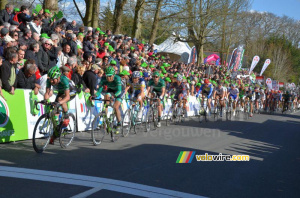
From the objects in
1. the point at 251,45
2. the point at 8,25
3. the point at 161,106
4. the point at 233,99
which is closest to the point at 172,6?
the point at 233,99

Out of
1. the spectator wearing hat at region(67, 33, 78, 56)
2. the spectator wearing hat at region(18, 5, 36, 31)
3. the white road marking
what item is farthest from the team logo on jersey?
the spectator wearing hat at region(67, 33, 78, 56)

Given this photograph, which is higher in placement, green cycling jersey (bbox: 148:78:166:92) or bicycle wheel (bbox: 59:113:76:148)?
green cycling jersey (bbox: 148:78:166:92)

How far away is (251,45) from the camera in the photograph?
265 ft

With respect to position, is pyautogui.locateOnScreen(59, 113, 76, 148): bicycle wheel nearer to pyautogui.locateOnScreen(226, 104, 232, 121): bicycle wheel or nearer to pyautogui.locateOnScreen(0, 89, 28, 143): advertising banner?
pyautogui.locateOnScreen(0, 89, 28, 143): advertising banner

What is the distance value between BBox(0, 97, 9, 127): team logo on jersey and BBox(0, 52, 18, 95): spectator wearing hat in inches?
12.9

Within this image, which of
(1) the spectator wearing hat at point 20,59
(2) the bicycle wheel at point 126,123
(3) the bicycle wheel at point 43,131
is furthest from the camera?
(2) the bicycle wheel at point 126,123

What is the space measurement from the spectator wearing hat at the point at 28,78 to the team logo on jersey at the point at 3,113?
40.5 inches

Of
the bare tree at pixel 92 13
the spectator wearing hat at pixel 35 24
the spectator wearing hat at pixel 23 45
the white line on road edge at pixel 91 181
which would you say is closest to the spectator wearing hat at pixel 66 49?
the spectator wearing hat at pixel 35 24

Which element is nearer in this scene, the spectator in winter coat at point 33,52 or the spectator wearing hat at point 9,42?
the spectator wearing hat at point 9,42

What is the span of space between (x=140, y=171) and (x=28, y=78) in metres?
4.50

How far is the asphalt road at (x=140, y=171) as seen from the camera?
5.59 meters

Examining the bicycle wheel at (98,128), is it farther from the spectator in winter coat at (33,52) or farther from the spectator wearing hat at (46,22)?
the spectator wearing hat at (46,22)

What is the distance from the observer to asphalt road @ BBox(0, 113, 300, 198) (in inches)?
220

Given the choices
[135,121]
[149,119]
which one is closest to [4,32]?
[135,121]
